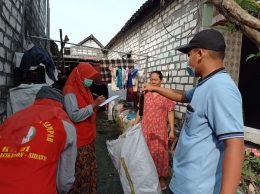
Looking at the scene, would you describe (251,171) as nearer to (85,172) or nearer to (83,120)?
(85,172)

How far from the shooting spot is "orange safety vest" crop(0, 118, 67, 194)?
4.01ft

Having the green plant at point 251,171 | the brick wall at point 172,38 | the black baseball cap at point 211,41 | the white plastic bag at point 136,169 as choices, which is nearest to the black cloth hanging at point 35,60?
the white plastic bag at point 136,169

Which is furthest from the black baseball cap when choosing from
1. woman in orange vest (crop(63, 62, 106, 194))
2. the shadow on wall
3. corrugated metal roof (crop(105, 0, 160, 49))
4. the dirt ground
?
the shadow on wall

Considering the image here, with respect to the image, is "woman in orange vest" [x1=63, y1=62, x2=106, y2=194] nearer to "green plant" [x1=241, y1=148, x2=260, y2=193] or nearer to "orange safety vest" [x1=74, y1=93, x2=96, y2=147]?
"orange safety vest" [x1=74, y1=93, x2=96, y2=147]

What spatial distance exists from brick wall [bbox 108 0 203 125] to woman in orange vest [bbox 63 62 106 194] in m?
2.43

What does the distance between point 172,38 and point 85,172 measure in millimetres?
3940

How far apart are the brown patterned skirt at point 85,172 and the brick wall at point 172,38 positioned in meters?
2.58

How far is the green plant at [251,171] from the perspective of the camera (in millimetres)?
2580

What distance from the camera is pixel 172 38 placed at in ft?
17.0

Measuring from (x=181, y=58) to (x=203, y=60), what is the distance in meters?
3.51

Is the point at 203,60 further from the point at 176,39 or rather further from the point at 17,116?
the point at 176,39

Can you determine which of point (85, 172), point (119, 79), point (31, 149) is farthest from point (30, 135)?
point (119, 79)

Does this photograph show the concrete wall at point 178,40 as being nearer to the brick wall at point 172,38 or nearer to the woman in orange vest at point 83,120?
the brick wall at point 172,38

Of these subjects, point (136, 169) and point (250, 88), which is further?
point (250, 88)
